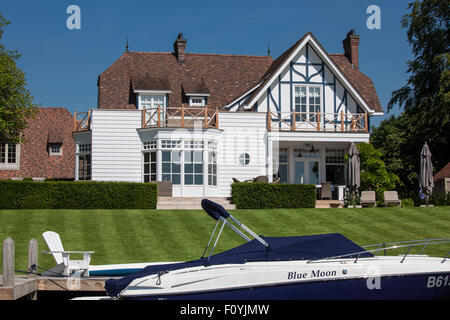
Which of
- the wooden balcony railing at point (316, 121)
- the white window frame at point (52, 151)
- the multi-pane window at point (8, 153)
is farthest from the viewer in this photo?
the white window frame at point (52, 151)

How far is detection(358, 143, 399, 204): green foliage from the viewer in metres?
27.5

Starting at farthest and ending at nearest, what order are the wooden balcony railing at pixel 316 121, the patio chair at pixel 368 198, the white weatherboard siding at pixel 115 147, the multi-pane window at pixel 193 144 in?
1. the wooden balcony railing at pixel 316 121
2. the white weatherboard siding at pixel 115 147
3. the multi-pane window at pixel 193 144
4. the patio chair at pixel 368 198

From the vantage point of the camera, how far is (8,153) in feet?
137

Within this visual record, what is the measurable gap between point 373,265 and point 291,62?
23.3 metres

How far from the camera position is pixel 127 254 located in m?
15.0

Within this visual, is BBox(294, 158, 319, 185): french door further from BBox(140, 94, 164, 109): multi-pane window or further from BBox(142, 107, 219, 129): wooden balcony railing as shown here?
BBox(140, 94, 164, 109): multi-pane window

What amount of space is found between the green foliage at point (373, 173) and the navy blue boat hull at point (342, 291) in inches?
765

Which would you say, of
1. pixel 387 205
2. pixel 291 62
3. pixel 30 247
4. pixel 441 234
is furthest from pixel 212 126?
pixel 30 247

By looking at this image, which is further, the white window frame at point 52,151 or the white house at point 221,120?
the white window frame at point 52,151

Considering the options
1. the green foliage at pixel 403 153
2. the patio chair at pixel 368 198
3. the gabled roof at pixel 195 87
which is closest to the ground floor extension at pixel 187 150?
the gabled roof at pixel 195 87

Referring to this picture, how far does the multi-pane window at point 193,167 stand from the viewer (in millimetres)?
26594

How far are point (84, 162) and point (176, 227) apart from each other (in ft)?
38.7

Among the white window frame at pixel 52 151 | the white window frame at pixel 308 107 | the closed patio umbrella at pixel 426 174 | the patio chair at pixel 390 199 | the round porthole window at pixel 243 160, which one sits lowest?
the patio chair at pixel 390 199

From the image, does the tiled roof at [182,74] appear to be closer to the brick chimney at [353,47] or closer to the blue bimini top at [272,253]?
the brick chimney at [353,47]
